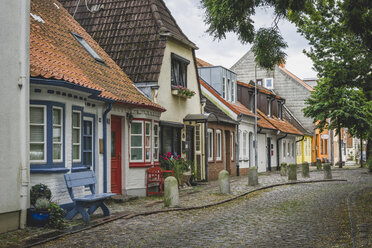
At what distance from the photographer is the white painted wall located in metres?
10.3

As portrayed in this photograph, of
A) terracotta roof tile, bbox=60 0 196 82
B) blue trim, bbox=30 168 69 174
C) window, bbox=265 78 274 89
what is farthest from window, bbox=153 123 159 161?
window, bbox=265 78 274 89

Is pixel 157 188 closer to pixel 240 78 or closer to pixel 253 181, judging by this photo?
pixel 253 181

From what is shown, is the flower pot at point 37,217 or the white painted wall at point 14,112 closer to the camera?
the white painted wall at point 14,112

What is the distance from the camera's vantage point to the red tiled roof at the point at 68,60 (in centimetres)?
1325

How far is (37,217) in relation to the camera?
35.5 ft

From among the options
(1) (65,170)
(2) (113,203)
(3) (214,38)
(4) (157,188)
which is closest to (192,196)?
(4) (157,188)

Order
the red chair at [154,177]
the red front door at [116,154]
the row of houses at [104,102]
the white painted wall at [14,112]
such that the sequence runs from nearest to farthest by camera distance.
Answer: the white painted wall at [14,112], the row of houses at [104,102], the red front door at [116,154], the red chair at [154,177]

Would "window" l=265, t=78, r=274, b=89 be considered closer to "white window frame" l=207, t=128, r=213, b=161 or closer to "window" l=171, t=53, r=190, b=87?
"white window frame" l=207, t=128, r=213, b=161

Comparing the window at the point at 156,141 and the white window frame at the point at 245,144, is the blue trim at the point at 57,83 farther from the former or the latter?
the white window frame at the point at 245,144

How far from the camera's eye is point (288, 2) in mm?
11234

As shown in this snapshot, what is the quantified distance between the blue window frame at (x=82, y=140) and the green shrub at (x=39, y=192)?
1990mm

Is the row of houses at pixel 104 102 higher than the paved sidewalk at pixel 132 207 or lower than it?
higher

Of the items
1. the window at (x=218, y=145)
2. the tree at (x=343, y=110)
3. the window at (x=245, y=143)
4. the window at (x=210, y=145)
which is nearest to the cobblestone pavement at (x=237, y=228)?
the window at (x=210, y=145)

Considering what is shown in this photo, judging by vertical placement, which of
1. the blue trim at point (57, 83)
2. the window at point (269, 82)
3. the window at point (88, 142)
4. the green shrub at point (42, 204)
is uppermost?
the window at point (269, 82)
